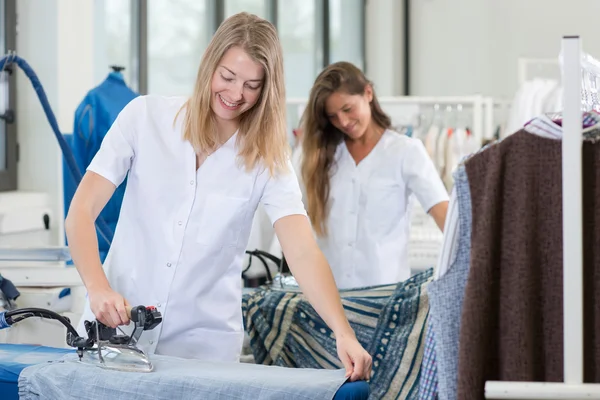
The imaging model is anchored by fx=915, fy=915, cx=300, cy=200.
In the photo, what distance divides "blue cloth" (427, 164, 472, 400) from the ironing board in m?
0.21

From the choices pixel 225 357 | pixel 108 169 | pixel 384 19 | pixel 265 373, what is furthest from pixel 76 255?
pixel 384 19

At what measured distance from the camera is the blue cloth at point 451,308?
1.45m

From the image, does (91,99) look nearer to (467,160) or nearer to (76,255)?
(76,255)

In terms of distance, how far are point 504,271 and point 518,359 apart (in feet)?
0.44

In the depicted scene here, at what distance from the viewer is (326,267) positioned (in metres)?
2.01

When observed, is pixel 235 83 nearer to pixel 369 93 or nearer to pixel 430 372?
pixel 430 372

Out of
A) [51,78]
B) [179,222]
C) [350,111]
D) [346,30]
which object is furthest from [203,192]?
[346,30]

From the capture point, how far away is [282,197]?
2.12 meters

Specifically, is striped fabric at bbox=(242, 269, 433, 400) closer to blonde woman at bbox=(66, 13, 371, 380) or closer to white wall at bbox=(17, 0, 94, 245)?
blonde woman at bbox=(66, 13, 371, 380)

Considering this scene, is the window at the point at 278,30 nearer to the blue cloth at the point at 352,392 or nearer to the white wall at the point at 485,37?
the white wall at the point at 485,37

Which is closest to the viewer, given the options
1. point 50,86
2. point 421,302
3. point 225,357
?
point 225,357

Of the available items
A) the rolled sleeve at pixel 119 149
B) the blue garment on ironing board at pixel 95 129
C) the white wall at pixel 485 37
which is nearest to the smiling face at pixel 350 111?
the blue garment on ironing board at pixel 95 129

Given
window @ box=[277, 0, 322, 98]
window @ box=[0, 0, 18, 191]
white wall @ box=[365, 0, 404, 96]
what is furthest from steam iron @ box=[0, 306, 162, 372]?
white wall @ box=[365, 0, 404, 96]

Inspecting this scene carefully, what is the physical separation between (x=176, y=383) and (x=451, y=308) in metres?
0.51
